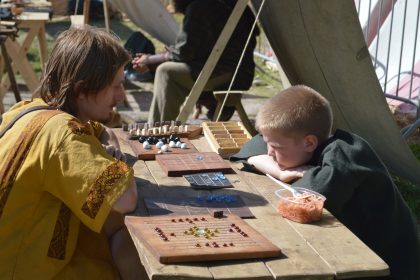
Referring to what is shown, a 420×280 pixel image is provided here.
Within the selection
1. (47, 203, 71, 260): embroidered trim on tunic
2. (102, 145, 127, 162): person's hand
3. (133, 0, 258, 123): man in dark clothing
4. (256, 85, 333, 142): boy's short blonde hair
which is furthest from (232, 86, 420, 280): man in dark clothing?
(133, 0, 258, 123): man in dark clothing

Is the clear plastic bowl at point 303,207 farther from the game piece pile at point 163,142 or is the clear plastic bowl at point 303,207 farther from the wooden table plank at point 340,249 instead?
the game piece pile at point 163,142

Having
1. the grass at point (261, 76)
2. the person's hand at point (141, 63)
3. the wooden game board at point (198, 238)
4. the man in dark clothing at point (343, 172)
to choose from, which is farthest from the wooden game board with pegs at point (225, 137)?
the person's hand at point (141, 63)

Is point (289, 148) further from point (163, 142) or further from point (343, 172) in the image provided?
point (163, 142)

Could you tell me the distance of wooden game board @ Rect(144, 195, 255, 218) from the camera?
269 cm

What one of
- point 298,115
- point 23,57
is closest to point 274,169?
point 298,115

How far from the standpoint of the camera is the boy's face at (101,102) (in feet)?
9.26

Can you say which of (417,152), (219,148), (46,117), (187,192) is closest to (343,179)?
(187,192)

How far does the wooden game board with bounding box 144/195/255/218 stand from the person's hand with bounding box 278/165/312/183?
260 mm

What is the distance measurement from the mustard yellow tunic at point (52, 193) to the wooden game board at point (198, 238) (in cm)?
15

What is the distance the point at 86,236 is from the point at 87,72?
22.3 inches

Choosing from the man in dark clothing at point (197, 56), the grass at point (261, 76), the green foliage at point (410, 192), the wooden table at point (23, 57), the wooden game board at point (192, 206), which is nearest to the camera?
the wooden game board at point (192, 206)

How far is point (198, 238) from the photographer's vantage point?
93.6 inches

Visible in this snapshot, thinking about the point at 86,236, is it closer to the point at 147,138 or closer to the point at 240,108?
the point at 147,138

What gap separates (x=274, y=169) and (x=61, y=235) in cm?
89
